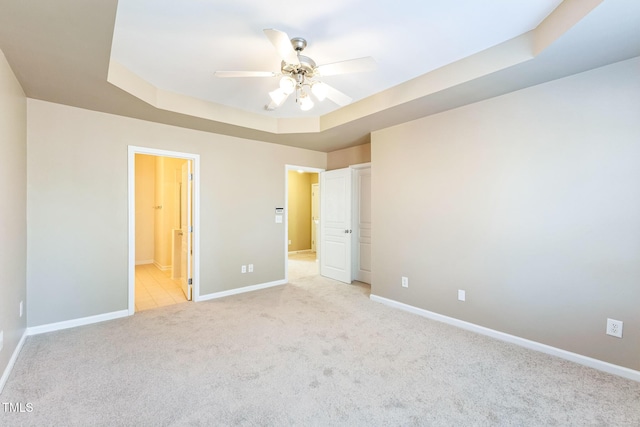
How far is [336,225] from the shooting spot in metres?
5.09

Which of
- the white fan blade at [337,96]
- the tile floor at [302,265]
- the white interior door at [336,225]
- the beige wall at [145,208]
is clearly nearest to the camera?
the white fan blade at [337,96]

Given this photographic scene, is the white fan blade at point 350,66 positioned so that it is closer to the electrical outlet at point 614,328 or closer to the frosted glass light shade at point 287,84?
the frosted glass light shade at point 287,84

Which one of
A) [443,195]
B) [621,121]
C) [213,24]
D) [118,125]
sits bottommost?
[443,195]

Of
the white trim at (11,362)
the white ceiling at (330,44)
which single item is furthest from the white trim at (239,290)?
the white ceiling at (330,44)

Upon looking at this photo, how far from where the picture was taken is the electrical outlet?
2191 mm

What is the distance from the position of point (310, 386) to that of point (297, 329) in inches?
39.0

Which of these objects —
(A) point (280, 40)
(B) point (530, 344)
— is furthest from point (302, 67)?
(B) point (530, 344)

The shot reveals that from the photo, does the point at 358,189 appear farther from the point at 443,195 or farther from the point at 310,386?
the point at 310,386

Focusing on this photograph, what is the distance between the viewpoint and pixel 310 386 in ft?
6.76

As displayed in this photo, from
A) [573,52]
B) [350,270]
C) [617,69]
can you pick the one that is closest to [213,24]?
[573,52]

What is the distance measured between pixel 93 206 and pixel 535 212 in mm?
4657

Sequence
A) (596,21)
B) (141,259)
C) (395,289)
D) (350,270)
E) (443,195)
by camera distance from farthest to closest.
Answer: (141,259) < (350,270) < (395,289) < (443,195) < (596,21)

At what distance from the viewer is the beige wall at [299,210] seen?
8.01 meters

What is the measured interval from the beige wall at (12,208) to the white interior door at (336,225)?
3947 millimetres
